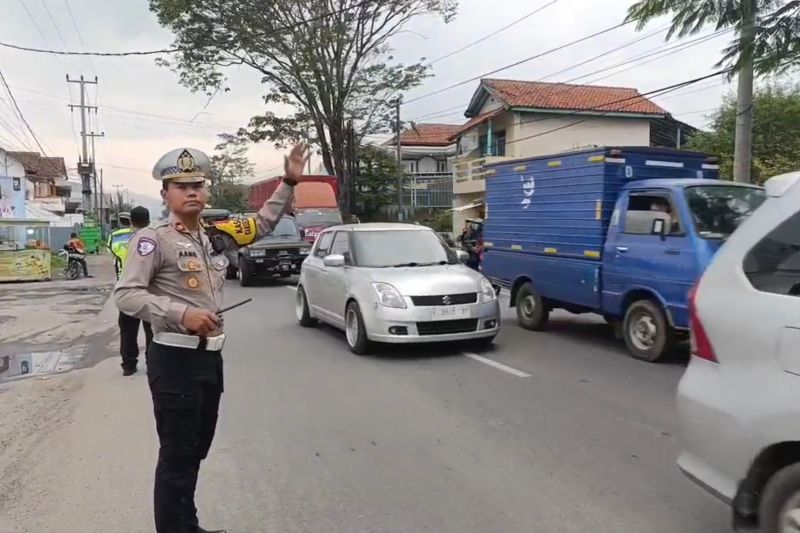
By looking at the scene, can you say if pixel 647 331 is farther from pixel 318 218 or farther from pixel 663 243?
pixel 318 218

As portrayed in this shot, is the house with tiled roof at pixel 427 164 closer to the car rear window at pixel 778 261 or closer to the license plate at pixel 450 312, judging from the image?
the license plate at pixel 450 312

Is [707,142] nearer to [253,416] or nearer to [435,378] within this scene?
[435,378]

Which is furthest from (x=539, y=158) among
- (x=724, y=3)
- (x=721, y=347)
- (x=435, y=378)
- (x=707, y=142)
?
(x=707, y=142)

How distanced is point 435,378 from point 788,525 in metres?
4.74

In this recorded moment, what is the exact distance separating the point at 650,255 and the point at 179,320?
6097mm

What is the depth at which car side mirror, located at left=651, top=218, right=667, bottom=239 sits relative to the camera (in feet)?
25.6

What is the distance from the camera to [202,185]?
11.1ft

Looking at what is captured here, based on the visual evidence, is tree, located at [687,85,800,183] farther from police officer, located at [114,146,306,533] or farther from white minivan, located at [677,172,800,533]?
police officer, located at [114,146,306,533]

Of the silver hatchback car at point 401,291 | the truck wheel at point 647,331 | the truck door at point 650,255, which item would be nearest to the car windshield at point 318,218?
the silver hatchback car at point 401,291

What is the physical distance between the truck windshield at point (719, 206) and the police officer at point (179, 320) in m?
5.71

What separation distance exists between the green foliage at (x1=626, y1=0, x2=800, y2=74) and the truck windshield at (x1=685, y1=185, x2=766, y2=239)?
1315 mm

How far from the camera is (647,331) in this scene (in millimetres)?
8117

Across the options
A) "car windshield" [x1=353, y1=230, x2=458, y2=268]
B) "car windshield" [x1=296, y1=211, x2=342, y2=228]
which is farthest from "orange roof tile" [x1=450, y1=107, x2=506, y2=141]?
"car windshield" [x1=353, y1=230, x2=458, y2=268]

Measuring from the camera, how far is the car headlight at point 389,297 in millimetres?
8305
